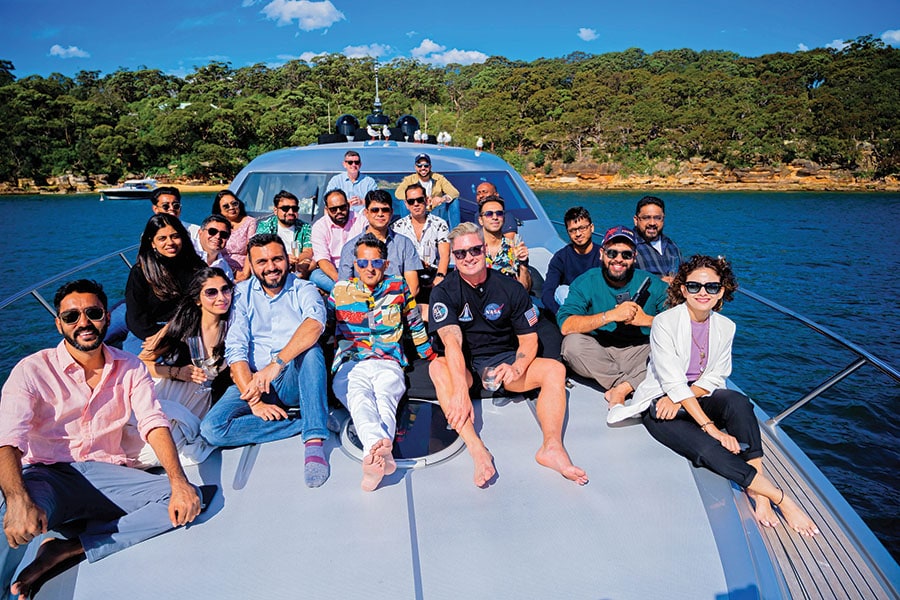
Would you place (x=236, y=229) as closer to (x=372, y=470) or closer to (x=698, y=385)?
(x=372, y=470)

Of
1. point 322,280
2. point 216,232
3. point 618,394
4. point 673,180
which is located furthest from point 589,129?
point 618,394

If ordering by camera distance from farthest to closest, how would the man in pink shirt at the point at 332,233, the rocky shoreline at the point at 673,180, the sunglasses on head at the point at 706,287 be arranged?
the rocky shoreline at the point at 673,180 < the man in pink shirt at the point at 332,233 < the sunglasses on head at the point at 706,287

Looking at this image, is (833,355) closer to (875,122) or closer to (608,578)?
(608,578)

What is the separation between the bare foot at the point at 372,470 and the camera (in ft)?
7.12

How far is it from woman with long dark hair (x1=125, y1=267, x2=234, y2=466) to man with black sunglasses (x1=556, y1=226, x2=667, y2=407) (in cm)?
190

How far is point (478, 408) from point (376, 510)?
95cm

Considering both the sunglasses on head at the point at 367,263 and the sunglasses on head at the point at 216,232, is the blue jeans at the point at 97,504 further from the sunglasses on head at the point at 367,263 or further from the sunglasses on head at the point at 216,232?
the sunglasses on head at the point at 216,232

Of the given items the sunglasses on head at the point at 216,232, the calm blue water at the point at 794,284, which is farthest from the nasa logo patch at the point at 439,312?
the calm blue water at the point at 794,284

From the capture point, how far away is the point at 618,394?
290 cm

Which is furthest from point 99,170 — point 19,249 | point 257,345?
point 257,345

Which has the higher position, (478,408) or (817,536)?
(478,408)

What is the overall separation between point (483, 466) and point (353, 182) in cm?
354

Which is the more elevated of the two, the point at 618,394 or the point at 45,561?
the point at 618,394

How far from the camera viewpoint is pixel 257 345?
280 centimetres
